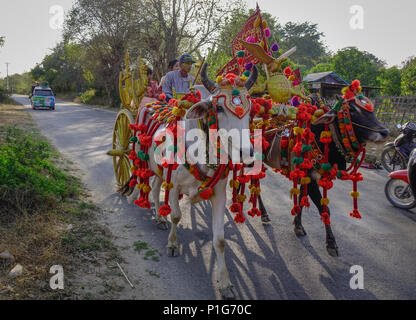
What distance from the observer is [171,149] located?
335cm

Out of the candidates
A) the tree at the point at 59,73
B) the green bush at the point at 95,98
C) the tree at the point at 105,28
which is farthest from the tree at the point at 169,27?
the tree at the point at 59,73

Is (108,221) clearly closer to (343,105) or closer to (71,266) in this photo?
(71,266)

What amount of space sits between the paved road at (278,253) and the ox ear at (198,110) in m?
1.67

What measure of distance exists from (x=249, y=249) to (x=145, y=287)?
146cm

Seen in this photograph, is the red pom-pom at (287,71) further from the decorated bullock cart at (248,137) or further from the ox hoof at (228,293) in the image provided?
the ox hoof at (228,293)

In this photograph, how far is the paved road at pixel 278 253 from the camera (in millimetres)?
3201

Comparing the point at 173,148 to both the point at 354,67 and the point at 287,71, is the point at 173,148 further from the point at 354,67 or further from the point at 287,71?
the point at 354,67

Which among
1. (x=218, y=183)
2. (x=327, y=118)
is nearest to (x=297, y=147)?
(x=327, y=118)

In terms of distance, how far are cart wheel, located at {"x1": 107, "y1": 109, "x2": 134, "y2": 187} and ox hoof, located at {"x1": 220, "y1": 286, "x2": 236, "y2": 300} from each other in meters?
3.01

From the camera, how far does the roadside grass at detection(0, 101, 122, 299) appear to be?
2.89m

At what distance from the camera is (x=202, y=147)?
10.4 feet

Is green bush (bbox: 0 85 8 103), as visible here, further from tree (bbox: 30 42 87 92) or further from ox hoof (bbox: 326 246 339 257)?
ox hoof (bbox: 326 246 339 257)
